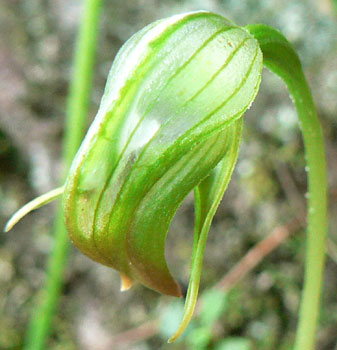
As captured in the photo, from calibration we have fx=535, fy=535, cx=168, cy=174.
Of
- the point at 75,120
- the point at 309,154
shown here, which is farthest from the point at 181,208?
the point at 309,154

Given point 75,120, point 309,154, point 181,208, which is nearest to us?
point 309,154

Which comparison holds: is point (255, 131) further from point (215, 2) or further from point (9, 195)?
point (9, 195)

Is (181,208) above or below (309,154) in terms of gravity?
below

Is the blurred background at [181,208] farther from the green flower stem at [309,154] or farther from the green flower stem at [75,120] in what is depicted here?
the green flower stem at [309,154]

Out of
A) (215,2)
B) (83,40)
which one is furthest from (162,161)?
(215,2)

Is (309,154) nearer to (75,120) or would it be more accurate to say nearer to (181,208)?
(75,120)

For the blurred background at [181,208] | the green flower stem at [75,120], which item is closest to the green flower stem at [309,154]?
the blurred background at [181,208]

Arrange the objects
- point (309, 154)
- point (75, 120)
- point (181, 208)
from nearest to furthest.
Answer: point (309, 154) < point (75, 120) < point (181, 208)

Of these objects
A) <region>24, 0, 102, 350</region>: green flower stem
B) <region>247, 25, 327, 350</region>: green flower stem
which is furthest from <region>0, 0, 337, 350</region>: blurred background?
<region>247, 25, 327, 350</region>: green flower stem
